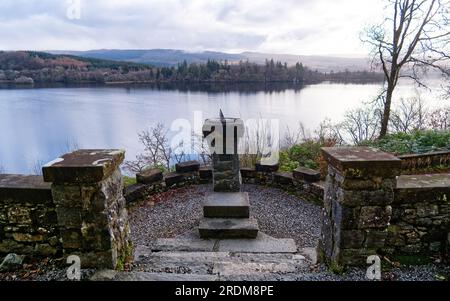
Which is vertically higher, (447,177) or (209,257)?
(447,177)

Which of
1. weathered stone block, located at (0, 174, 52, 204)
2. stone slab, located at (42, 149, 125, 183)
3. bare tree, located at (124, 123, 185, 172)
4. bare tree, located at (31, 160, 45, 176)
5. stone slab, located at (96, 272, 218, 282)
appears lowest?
bare tree, located at (31, 160, 45, 176)

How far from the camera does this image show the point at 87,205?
2.82m

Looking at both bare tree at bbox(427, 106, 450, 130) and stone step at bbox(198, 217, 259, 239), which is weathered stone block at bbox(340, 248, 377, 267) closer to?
stone step at bbox(198, 217, 259, 239)

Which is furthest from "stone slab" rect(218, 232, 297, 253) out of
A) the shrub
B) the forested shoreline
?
the forested shoreline

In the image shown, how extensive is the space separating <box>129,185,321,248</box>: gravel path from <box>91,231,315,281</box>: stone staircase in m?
0.57

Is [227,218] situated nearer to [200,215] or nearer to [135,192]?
[200,215]

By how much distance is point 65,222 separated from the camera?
289 centimetres

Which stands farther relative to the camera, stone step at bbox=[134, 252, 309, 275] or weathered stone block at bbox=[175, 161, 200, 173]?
weathered stone block at bbox=[175, 161, 200, 173]

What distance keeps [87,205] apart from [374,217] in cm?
260

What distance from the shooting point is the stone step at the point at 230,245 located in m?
4.96

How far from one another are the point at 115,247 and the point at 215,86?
64875 mm

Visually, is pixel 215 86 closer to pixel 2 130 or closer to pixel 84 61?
pixel 84 61

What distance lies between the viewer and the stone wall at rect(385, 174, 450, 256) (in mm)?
2984

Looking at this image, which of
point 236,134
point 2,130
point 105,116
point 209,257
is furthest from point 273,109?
point 209,257
